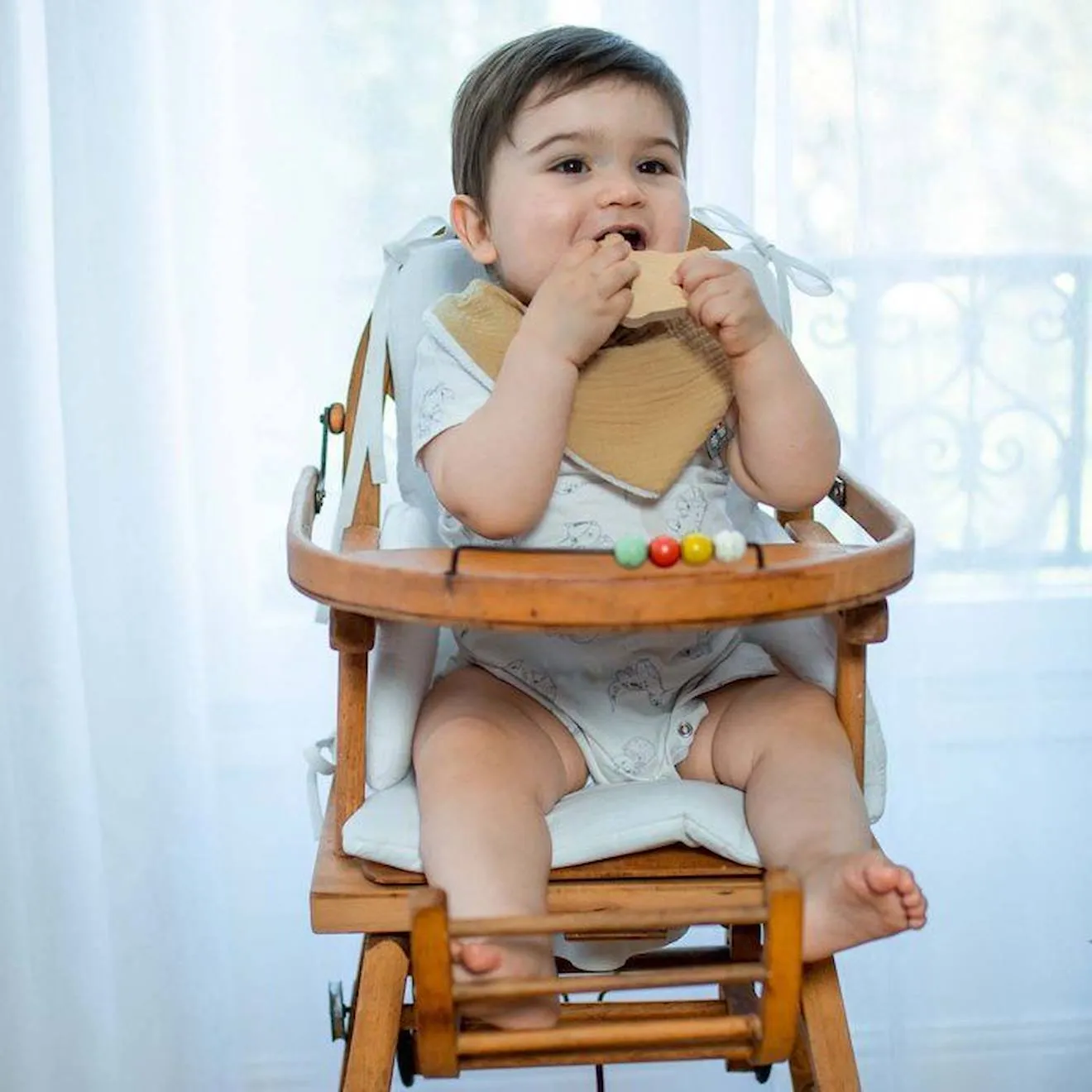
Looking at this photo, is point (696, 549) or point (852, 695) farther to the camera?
point (852, 695)

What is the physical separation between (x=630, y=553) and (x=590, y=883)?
242 mm

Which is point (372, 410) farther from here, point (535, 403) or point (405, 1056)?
point (405, 1056)

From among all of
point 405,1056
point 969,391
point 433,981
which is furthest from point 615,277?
point 969,391

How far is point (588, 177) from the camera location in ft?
3.55

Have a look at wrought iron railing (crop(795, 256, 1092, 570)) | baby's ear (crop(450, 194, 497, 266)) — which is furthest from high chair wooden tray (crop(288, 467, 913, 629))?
wrought iron railing (crop(795, 256, 1092, 570))

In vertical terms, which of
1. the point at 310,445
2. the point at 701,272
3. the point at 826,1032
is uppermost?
the point at 701,272

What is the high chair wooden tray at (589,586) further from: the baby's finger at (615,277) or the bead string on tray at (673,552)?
the baby's finger at (615,277)

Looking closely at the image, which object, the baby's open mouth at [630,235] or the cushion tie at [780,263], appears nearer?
the baby's open mouth at [630,235]

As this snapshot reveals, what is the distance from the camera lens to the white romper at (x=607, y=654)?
1.07 metres

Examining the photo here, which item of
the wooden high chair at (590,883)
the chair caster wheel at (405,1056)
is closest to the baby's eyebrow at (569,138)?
the wooden high chair at (590,883)

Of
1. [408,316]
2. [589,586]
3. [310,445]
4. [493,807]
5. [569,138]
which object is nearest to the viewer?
[589,586]

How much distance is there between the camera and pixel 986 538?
163 centimetres

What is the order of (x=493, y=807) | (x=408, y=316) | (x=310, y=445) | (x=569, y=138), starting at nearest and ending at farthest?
(x=493, y=807)
(x=569, y=138)
(x=408, y=316)
(x=310, y=445)

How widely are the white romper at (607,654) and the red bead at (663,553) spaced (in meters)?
0.22
